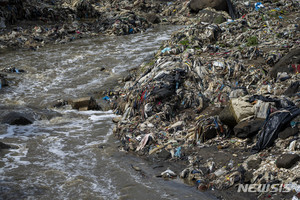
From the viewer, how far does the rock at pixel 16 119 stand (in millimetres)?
8516

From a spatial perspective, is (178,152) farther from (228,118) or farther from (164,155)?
(228,118)

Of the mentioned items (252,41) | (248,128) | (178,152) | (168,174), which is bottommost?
(168,174)

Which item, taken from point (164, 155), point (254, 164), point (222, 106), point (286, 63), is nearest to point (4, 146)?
point (164, 155)

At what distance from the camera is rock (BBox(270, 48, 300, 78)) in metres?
8.14

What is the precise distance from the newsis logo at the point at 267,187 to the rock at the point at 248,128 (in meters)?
1.21

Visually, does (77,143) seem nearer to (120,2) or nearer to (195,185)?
(195,185)

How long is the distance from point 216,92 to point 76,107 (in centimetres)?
383

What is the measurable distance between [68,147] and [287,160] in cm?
428

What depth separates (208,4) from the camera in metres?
20.1

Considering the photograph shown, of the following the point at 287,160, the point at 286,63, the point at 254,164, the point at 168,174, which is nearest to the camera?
the point at 287,160

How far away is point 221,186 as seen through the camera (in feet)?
17.7

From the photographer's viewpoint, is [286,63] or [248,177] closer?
[248,177]

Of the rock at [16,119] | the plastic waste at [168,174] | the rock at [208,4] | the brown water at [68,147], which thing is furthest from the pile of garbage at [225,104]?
the rock at [208,4]

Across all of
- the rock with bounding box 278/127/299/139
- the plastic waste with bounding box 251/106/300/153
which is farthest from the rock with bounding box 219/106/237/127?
the rock with bounding box 278/127/299/139
